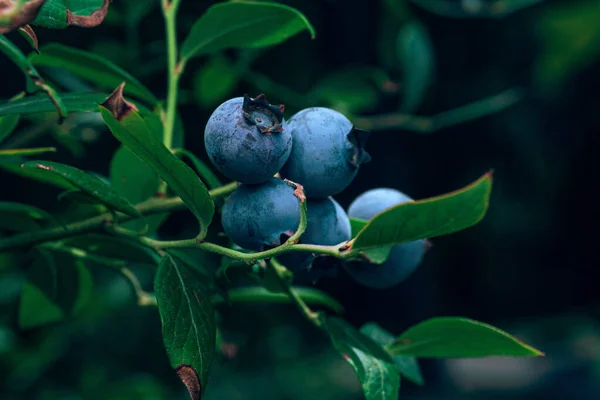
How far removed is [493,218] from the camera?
522 cm

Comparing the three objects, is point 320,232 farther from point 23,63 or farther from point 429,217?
point 23,63

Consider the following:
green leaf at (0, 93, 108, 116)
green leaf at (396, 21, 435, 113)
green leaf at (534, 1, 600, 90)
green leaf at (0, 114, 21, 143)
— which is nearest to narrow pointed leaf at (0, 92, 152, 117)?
green leaf at (0, 93, 108, 116)

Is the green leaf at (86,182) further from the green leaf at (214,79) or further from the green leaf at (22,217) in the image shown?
the green leaf at (214,79)

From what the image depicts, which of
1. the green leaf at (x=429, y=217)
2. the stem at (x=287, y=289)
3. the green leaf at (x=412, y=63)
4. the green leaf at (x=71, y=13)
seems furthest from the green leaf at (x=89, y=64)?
the green leaf at (x=412, y=63)

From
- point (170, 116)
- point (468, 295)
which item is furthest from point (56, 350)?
point (468, 295)

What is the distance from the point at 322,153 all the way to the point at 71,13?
24 cm

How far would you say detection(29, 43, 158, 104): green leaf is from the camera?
692 mm

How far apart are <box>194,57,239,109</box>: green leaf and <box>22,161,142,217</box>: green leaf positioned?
737mm

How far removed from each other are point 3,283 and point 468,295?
20.5 ft

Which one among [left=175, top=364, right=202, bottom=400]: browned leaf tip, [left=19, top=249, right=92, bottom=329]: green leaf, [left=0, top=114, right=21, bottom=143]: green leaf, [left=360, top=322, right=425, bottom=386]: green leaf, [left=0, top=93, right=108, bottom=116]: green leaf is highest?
[left=0, top=93, right=108, bottom=116]: green leaf

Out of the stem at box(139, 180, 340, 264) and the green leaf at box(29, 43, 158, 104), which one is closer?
the stem at box(139, 180, 340, 264)

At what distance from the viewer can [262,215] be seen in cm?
53

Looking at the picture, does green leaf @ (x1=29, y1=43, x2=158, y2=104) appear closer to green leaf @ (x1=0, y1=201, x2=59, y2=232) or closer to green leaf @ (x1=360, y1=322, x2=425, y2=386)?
green leaf @ (x1=0, y1=201, x2=59, y2=232)

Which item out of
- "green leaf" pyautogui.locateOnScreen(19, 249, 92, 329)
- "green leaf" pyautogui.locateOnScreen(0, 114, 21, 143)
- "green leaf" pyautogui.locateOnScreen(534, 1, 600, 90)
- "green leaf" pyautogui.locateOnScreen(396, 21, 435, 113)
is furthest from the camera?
"green leaf" pyautogui.locateOnScreen(534, 1, 600, 90)
